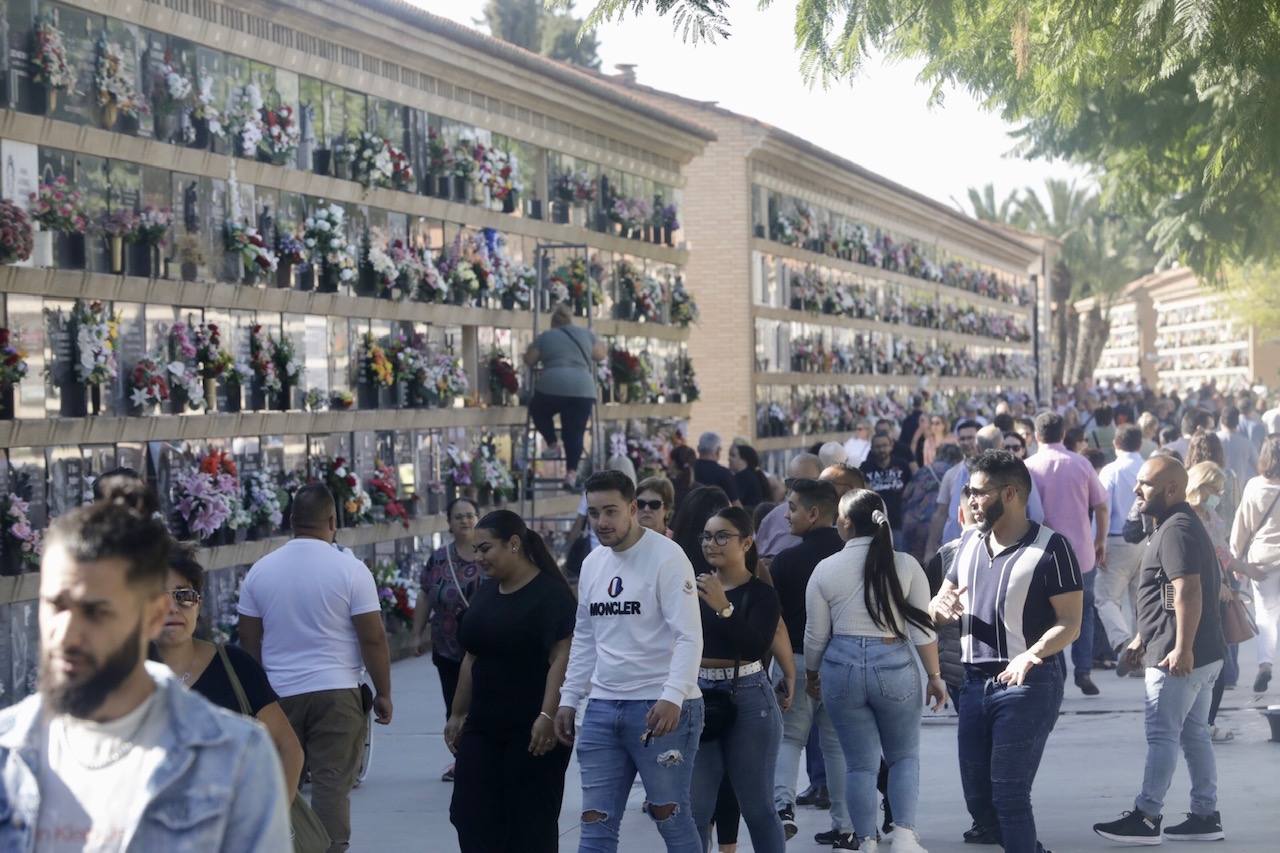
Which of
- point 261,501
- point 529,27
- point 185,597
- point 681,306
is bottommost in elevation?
point 185,597

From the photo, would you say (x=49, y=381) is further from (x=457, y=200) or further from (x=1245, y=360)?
(x=1245, y=360)

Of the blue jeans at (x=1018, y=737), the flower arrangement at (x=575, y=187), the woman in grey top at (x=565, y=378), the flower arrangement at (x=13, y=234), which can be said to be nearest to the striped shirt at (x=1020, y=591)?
the blue jeans at (x=1018, y=737)

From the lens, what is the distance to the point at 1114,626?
1466 cm

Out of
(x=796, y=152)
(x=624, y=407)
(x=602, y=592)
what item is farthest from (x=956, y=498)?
(x=796, y=152)

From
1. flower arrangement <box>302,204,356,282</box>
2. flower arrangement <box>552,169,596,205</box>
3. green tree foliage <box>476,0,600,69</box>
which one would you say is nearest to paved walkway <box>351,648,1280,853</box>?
flower arrangement <box>302,204,356,282</box>

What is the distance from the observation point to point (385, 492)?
17.4 meters

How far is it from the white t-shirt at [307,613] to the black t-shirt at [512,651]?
0.59 meters

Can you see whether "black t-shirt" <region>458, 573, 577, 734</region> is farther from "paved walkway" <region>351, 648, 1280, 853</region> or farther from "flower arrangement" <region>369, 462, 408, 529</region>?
"flower arrangement" <region>369, 462, 408, 529</region>

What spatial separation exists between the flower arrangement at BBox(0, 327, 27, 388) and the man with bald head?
687cm

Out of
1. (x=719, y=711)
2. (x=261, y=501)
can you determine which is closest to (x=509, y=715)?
(x=719, y=711)

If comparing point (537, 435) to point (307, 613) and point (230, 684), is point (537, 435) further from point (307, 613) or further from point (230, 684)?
point (230, 684)

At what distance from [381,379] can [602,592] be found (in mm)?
10733

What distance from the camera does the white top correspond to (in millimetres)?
8234

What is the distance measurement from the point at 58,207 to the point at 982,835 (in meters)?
7.36
